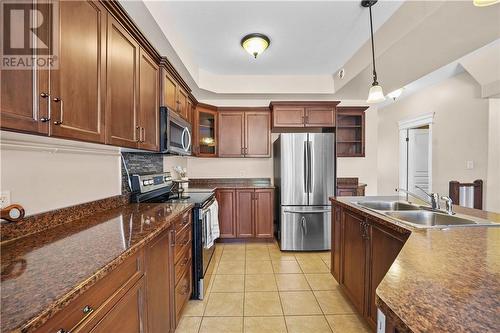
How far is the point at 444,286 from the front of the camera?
0.64 metres

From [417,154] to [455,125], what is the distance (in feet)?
4.03

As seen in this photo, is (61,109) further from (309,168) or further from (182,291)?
(309,168)

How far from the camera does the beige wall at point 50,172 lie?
1055mm

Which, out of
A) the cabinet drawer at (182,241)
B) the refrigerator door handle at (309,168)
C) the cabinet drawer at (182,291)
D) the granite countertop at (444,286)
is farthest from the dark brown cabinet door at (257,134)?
the granite countertop at (444,286)

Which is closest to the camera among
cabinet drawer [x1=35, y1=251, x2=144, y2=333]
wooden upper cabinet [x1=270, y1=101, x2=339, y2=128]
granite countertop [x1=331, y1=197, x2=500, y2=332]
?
granite countertop [x1=331, y1=197, x2=500, y2=332]

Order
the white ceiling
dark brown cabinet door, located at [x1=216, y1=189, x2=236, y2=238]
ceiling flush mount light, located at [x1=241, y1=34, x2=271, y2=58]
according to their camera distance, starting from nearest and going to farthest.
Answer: the white ceiling → ceiling flush mount light, located at [x1=241, y1=34, x2=271, y2=58] → dark brown cabinet door, located at [x1=216, y1=189, x2=236, y2=238]

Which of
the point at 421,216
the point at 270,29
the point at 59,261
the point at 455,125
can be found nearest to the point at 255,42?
the point at 270,29

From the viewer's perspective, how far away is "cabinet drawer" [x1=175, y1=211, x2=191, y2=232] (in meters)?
1.65

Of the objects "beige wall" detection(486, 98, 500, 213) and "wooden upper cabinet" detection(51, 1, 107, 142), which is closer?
"wooden upper cabinet" detection(51, 1, 107, 142)

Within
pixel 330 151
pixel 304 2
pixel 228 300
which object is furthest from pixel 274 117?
pixel 228 300

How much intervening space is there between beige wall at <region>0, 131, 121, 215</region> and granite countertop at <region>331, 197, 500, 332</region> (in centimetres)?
159

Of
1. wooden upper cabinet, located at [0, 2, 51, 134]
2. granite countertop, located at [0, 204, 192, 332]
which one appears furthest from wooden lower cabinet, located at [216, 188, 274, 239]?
wooden upper cabinet, located at [0, 2, 51, 134]

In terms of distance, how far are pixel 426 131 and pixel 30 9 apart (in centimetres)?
624

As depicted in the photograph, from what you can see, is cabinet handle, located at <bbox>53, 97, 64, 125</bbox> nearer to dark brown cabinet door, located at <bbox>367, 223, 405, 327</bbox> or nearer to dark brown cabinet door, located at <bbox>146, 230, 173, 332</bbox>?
dark brown cabinet door, located at <bbox>146, 230, 173, 332</bbox>
